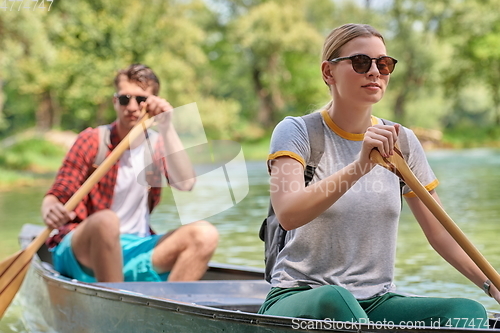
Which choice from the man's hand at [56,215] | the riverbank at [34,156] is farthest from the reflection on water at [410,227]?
the riverbank at [34,156]

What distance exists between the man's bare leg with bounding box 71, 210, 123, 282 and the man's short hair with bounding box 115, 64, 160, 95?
0.69m

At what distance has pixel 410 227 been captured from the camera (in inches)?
313

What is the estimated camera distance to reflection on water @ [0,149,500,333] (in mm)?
5016

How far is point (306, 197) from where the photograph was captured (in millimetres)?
1813

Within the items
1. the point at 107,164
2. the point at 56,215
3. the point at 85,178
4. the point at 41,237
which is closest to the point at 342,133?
the point at 107,164

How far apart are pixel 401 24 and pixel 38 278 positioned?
27306 millimetres

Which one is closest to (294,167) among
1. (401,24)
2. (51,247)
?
(51,247)

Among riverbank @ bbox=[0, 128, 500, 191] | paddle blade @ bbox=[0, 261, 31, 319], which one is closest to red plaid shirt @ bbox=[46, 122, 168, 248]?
paddle blade @ bbox=[0, 261, 31, 319]

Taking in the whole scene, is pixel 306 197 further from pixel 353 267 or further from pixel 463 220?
pixel 463 220

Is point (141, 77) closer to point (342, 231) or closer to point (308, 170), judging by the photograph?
point (308, 170)

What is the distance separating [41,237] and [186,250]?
2.40 feet

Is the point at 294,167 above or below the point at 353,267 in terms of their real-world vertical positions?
above

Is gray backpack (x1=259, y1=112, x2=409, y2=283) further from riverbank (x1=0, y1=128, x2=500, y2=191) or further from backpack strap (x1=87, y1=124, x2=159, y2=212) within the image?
riverbank (x1=0, y1=128, x2=500, y2=191)

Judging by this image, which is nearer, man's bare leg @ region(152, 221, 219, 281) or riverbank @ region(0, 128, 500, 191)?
man's bare leg @ region(152, 221, 219, 281)
